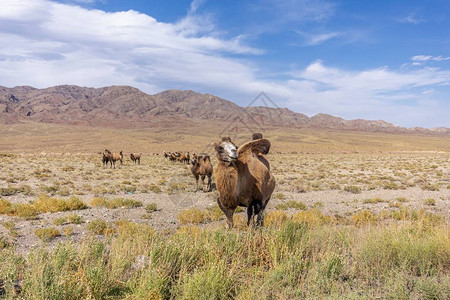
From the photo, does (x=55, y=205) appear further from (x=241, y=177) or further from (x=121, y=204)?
(x=241, y=177)

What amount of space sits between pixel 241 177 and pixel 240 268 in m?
1.78

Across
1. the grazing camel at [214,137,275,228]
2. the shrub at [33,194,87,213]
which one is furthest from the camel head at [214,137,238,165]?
the shrub at [33,194,87,213]

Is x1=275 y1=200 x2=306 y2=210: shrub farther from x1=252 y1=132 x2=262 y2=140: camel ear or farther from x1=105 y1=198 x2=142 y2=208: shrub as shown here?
x1=252 y1=132 x2=262 y2=140: camel ear

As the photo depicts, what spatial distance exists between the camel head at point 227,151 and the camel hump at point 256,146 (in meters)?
0.77

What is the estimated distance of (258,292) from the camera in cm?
360

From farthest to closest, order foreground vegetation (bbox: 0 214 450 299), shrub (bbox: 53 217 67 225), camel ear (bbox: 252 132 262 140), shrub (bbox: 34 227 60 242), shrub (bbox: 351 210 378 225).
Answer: shrub (bbox: 53 217 67 225) < shrub (bbox: 351 210 378 225) < shrub (bbox: 34 227 60 242) < camel ear (bbox: 252 132 262 140) < foreground vegetation (bbox: 0 214 450 299)

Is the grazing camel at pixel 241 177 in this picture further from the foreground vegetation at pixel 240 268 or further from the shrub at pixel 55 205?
the shrub at pixel 55 205

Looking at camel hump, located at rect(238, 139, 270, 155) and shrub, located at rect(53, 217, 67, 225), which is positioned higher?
camel hump, located at rect(238, 139, 270, 155)

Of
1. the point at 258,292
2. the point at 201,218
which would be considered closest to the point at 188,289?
the point at 258,292

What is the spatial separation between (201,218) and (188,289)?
7.28 metres

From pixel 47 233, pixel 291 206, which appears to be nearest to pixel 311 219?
pixel 291 206

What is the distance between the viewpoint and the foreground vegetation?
3402 millimetres

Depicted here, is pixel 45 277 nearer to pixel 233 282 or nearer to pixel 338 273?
pixel 233 282

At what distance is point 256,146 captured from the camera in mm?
6082
